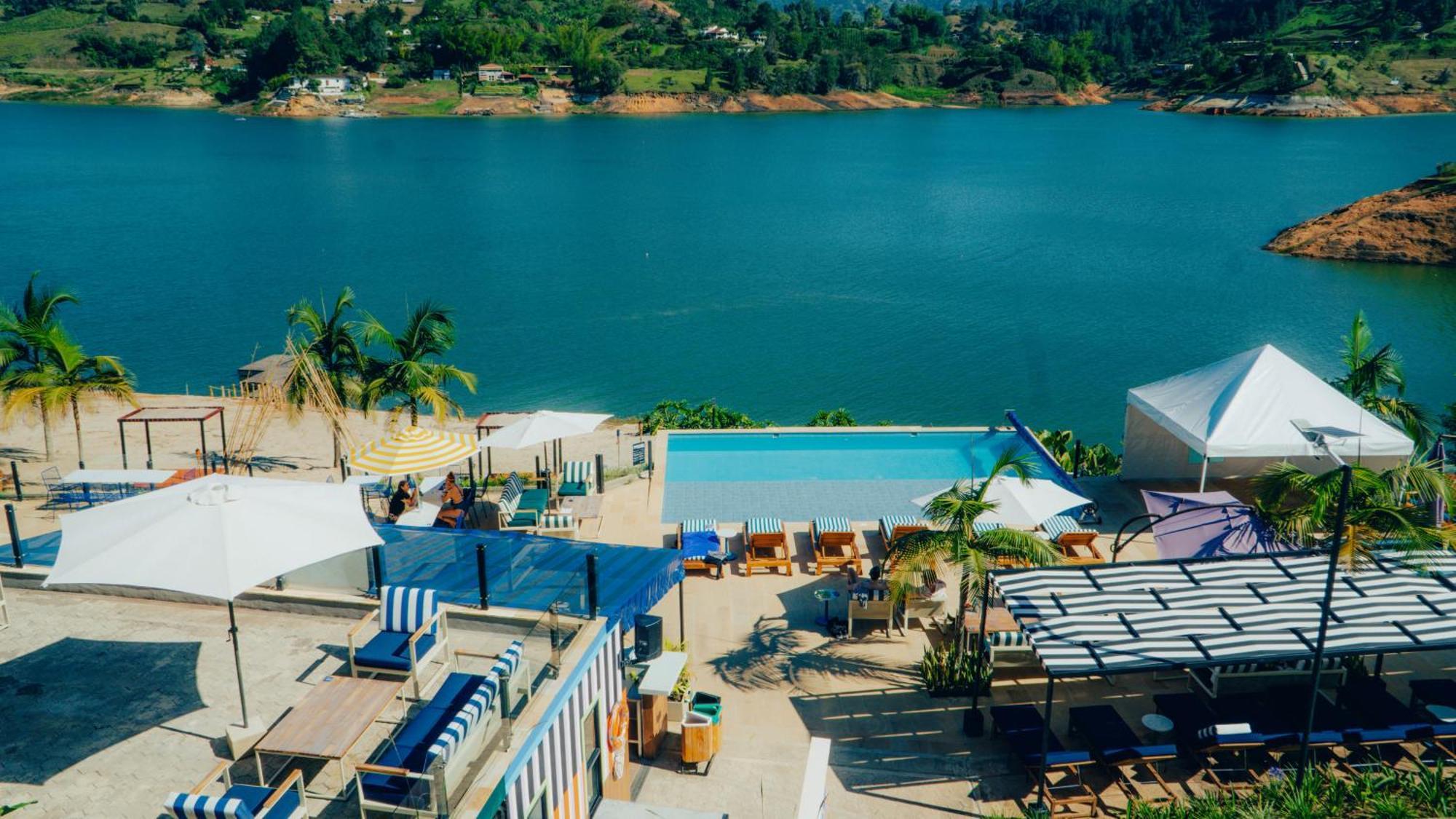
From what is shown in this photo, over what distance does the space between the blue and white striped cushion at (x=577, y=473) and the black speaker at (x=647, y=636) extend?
8664 millimetres

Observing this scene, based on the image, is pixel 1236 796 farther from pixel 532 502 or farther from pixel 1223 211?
pixel 1223 211

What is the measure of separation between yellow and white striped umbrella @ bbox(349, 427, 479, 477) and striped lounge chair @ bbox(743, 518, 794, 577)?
5.27 metres

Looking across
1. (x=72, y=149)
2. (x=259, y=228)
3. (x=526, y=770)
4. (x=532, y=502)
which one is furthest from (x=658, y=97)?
(x=526, y=770)

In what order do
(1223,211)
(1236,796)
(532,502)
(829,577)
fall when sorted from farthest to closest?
(1223,211)
(532,502)
(829,577)
(1236,796)

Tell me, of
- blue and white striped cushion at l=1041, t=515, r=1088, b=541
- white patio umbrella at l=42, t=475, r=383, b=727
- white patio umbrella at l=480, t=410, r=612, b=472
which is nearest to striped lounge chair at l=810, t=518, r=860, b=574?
blue and white striped cushion at l=1041, t=515, r=1088, b=541

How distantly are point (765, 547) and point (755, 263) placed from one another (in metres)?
47.3

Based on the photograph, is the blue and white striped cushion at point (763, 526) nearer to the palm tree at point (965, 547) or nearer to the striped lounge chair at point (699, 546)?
the striped lounge chair at point (699, 546)

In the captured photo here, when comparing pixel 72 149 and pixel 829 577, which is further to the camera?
pixel 72 149

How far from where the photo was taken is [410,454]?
18.3 metres

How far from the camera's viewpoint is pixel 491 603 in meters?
10.4

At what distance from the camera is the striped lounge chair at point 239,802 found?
6918 millimetres

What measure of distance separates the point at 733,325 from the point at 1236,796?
40983 millimetres

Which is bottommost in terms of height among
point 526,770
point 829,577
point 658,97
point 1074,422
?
point 1074,422

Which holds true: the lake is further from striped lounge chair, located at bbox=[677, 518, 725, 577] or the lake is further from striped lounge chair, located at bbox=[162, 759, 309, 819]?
striped lounge chair, located at bbox=[162, 759, 309, 819]
